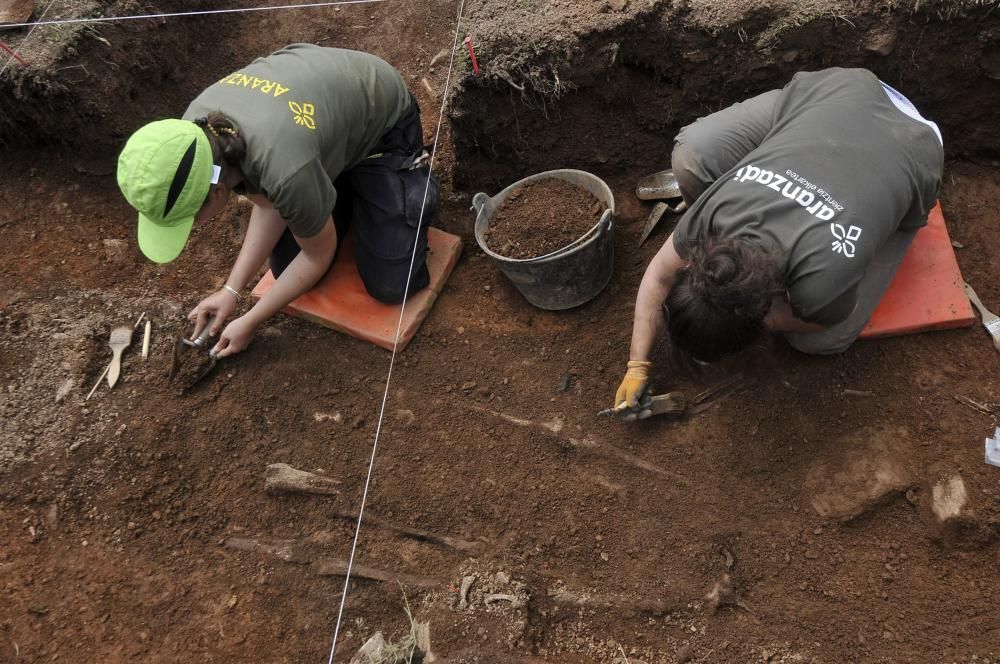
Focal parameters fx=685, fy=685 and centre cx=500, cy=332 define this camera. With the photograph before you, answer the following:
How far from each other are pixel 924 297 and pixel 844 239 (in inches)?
34.3

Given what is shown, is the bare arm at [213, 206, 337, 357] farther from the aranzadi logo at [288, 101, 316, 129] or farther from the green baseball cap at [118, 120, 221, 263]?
the green baseball cap at [118, 120, 221, 263]

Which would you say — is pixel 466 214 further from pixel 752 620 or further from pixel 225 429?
pixel 752 620

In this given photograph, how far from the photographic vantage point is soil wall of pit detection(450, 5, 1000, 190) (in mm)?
2547

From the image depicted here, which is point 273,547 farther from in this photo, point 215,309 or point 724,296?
A: point 724,296

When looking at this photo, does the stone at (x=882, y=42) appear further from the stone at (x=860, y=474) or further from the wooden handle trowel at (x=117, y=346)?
the wooden handle trowel at (x=117, y=346)

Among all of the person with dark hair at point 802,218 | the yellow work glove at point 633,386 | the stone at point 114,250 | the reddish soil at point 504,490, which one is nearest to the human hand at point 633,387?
the yellow work glove at point 633,386

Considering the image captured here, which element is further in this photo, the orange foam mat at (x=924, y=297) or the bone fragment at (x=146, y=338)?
the bone fragment at (x=146, y=338)

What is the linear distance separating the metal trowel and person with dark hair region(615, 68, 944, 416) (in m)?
0.61

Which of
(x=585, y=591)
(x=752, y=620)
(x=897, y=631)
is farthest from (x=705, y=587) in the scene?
(x=897, y=631)

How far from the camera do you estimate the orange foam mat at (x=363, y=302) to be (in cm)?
273

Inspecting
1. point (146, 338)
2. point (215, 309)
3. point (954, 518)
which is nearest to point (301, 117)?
point (215, 309)

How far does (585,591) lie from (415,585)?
0.54 metres

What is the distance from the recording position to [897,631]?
200cm

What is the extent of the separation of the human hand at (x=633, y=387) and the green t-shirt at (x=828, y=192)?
0.45 m
